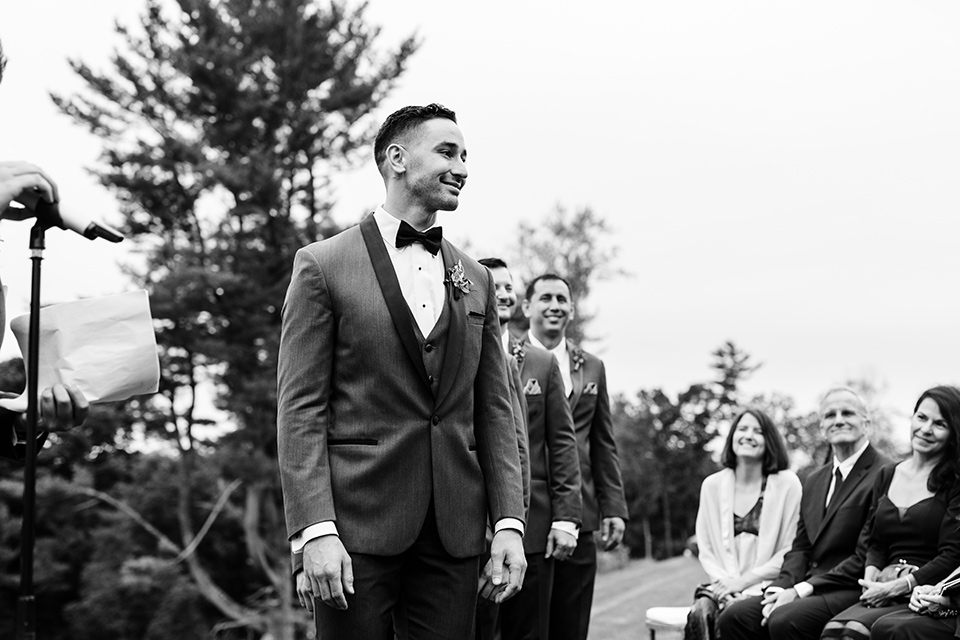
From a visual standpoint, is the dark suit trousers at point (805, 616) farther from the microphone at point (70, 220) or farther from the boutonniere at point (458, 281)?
the microphone at point (70, 220)

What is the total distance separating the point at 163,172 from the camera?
2094 cm

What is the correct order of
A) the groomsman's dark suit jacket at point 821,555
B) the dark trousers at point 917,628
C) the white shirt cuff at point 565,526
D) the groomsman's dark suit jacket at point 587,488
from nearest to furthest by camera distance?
1. the dark trousers at point 917,628
2. the white shirt cuff at point 565,526
3. the groomsman's dark suit jacket at point 821,555
4. the groomsman's dark suit jacket at point 587,488

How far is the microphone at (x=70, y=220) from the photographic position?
2.24 metres

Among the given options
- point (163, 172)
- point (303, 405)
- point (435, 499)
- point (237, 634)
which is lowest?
point (237, 634)

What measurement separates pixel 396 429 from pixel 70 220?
105 cm

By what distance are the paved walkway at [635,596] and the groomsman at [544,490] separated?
3838mm

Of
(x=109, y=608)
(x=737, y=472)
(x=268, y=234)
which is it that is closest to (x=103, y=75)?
Answer: (x=268, y=234)

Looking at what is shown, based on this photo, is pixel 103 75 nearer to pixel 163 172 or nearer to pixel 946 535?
pixel 163 172

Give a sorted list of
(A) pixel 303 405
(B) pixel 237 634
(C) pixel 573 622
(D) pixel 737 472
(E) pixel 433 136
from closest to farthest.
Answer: (A) pixel 303 405
(E) pixel 433 136
(C) pixel 573 622
(D) pixel 737 472
(B) pixel 237 634

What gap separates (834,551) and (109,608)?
72.8 ft

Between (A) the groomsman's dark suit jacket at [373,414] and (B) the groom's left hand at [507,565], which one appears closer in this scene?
(A) the groomsman's dark suit jacket at [373,414]

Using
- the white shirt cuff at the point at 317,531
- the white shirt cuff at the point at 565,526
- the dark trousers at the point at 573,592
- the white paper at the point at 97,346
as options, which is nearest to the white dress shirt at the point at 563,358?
the dark trousers at the point at 573,592

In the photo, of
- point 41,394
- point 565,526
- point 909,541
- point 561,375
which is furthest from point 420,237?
point 909,541

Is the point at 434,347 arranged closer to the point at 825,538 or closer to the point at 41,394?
the point at 41,394
